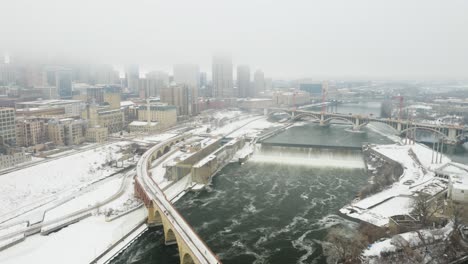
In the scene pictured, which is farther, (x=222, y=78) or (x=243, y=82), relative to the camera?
(x=243, y=82)

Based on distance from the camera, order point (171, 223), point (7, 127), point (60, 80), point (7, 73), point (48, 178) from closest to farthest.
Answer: point (171, 223)
point (48, 178)
point (7, 127)
point (60, 80)
point (7, 73)

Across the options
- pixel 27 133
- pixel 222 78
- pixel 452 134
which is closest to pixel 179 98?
pixel 27 133

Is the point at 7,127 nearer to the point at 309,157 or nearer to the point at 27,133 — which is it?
the point at 27,133

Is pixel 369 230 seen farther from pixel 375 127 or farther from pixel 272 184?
pixel 375 127

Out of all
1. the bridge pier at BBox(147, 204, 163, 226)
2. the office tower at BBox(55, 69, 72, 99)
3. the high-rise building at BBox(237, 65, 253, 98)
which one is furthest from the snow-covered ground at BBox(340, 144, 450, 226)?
the high-rise building at BBox(237, 65, 253, 98)

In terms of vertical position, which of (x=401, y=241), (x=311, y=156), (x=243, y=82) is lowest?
(x=311, y=156)

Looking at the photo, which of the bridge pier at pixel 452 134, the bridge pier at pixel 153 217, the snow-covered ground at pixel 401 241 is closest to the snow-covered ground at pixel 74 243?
the bridge pier at pixel 153 217

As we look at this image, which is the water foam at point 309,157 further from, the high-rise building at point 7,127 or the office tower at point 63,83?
the office tower at point 63,83

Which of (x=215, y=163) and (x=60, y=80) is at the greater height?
(x=60, y=80)
